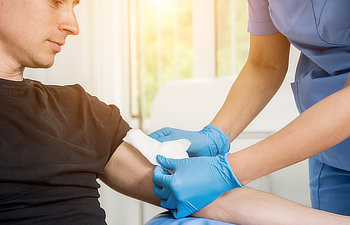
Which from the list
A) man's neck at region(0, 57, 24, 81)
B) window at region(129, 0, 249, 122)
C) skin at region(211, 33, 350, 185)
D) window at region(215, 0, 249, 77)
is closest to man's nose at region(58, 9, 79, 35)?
man's neck at region(0, 57, 24, 81)

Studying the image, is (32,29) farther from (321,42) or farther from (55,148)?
(321,42)

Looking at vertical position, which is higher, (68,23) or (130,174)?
(68,23)

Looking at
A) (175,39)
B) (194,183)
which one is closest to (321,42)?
(194,183)

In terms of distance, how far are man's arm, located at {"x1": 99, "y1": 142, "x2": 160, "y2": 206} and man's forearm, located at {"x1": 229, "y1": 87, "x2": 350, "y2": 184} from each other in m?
0.30

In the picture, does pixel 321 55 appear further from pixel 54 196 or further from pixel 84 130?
pixel 54 196

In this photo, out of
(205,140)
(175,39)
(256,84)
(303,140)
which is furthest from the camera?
(175,39)

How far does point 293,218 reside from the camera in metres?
1.01

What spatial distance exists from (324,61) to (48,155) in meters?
0.84

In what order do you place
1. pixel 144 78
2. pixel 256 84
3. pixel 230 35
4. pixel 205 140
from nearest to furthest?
pixel 205 140
pixel 256 84
pixel 144 78
pixel 230 35

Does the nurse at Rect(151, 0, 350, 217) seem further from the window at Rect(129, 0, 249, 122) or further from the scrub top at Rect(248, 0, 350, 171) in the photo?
the window at Rect(129, 0, 249, 122)

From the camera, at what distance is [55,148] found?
1.03 meters

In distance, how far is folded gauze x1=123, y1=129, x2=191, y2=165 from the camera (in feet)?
3.79

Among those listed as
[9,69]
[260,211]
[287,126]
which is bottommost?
[260,211]

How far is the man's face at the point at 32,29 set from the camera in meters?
1.08
